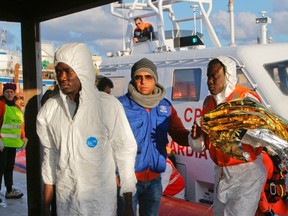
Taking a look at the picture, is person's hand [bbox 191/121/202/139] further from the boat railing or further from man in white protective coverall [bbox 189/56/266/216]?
the boat railing

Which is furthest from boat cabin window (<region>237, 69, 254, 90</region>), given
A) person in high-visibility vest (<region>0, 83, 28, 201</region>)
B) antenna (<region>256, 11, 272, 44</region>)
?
person in high-visibility vest (<region>0, 83, 28, 201</region>)

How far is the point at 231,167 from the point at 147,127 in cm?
69

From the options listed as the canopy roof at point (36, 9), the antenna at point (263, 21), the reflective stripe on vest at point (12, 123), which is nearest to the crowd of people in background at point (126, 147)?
the canopy roof at point (36, 9)

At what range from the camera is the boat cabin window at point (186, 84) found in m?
6.40

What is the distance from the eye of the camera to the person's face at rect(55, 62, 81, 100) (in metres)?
2.82

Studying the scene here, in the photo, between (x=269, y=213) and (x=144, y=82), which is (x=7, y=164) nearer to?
(x=144, y=82)

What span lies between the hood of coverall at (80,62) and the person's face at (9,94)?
4.80 metres

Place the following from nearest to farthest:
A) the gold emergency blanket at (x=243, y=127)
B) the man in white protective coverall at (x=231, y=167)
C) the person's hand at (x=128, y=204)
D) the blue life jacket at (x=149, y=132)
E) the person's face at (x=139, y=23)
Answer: the person's hand at (x=128, y=204), the gold emergency blanket at (x=243, y=127), the man in white protective coverall at (x=231, y=167), the blue life jacket at (x=149, y=132), the person's face at (x=139, y=23)

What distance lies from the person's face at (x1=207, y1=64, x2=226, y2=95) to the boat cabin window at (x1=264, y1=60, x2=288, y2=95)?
2.69 meters

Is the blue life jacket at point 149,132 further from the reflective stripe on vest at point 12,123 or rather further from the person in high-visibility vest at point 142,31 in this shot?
the person in high-visibility vest at point 142,31

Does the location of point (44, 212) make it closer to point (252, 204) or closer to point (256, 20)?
point (252, 204)

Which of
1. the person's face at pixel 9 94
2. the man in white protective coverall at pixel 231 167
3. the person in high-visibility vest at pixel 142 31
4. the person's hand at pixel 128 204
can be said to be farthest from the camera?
the person in high-visibility vest at pixel 142 31

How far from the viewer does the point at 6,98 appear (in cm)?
757

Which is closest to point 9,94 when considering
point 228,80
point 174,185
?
point 174,185
